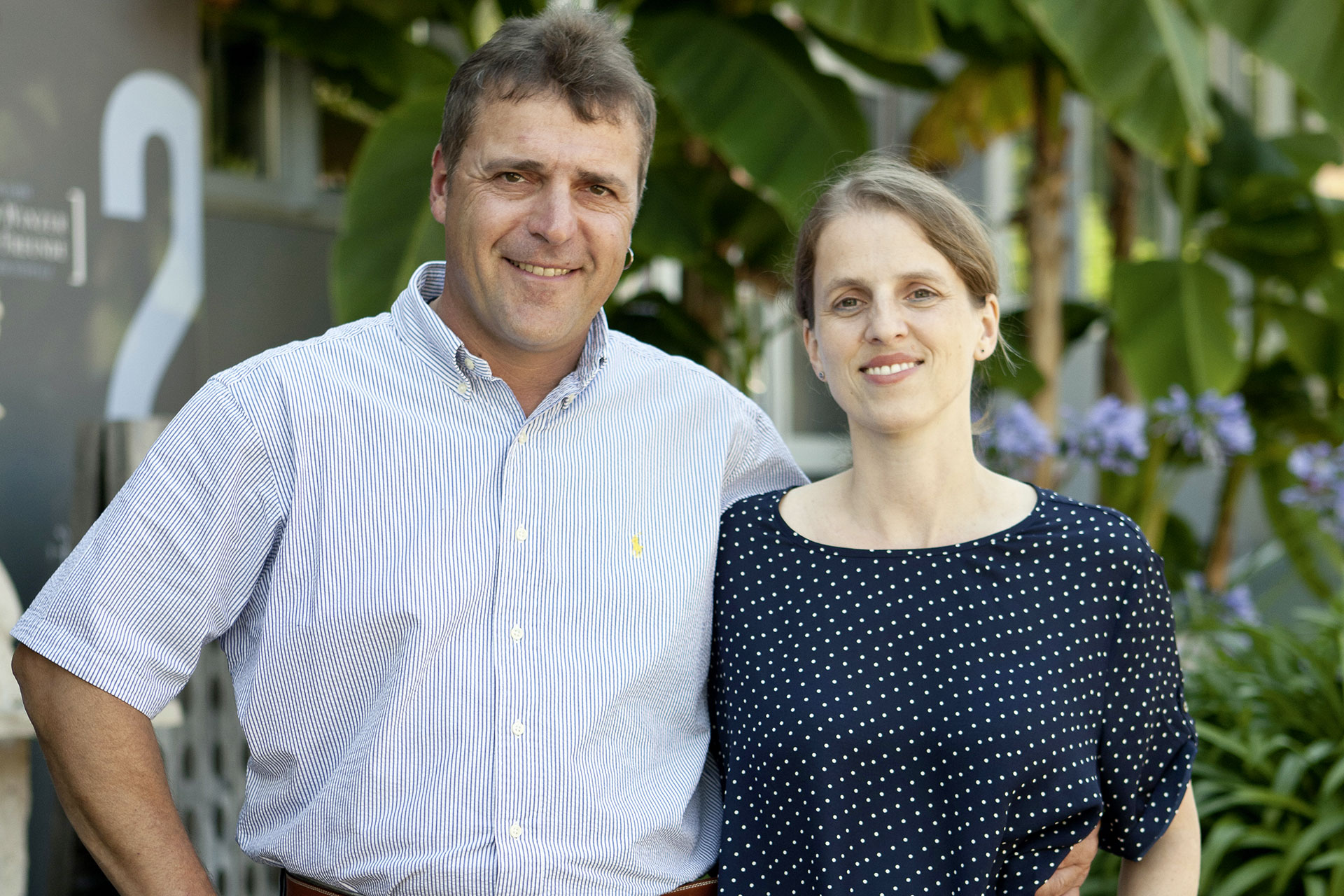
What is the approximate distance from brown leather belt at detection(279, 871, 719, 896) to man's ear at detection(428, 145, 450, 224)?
1089 mm

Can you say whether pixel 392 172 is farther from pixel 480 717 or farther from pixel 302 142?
pixel 480 717

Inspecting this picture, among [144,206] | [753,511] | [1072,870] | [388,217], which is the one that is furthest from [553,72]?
[388,217]

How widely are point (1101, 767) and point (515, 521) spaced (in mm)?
1016

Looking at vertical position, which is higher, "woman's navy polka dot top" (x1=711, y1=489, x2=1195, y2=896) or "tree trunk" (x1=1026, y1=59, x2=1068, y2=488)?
"tree trunk" (x1=1026, y1=59, x2=1068, y2=488)

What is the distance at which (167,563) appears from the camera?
193 centimetres

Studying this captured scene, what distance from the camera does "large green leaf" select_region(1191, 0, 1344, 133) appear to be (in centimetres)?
487

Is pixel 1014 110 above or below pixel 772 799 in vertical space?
above

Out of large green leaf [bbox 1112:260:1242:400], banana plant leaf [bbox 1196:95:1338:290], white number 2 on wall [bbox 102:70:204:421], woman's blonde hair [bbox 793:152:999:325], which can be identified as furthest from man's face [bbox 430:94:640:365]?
banana plant leaf [bbox 1196:95:1338:290]

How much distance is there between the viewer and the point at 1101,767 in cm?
214

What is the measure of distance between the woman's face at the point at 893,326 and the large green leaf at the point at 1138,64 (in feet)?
8.75

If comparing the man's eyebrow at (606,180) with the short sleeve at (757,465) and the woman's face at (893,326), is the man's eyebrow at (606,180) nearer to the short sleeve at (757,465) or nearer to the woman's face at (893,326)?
the woman's face at (893,326)

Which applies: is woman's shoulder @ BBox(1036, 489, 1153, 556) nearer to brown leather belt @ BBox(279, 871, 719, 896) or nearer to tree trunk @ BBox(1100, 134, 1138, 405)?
brown leather belt @ BBox(279, 871, 719, 896)

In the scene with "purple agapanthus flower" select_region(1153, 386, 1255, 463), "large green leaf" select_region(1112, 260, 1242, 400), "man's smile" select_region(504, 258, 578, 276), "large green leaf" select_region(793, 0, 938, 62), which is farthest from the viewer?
"large green leaf" select_region(1112, 260, 1242, 400)

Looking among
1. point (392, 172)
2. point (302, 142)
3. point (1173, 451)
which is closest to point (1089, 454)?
point (1173, 451)
